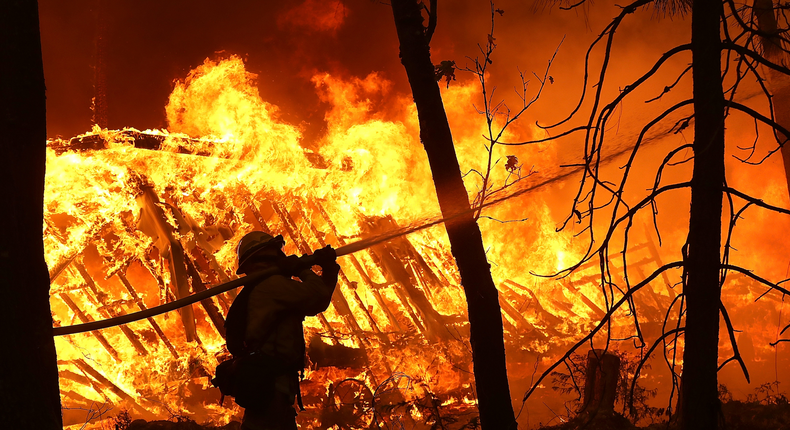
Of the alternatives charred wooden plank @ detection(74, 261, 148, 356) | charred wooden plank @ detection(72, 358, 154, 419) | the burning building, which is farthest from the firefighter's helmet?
charred wooden plank @ detection(72, 358, 154, 419)

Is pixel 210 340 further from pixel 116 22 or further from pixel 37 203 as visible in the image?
→ pixel 116 22

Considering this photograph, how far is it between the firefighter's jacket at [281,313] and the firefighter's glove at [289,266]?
0.08 meters

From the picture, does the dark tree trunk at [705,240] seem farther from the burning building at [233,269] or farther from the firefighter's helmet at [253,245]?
the burning building at [233,269]

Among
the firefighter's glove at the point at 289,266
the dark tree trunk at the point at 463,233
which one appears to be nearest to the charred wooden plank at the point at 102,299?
the firefighter's glove at the point at 289,266

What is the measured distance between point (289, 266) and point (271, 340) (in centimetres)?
52

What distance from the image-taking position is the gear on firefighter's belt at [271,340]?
3.46m

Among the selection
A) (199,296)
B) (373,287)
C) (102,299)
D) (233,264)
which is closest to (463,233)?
(199,296)

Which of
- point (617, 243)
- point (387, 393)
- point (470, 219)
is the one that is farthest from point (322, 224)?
point (617, 243)

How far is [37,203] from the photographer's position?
292 cm

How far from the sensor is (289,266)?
12.4 feet

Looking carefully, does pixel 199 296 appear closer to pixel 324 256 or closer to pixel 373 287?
pixel 324 256

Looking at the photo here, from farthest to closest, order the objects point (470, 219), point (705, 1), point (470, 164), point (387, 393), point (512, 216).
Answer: point (512, 216) < point (470, 164) < point (387, 393) < point (470, 219) < point (705, 1)

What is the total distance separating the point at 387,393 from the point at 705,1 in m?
7.21

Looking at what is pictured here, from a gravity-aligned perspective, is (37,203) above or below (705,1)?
below
